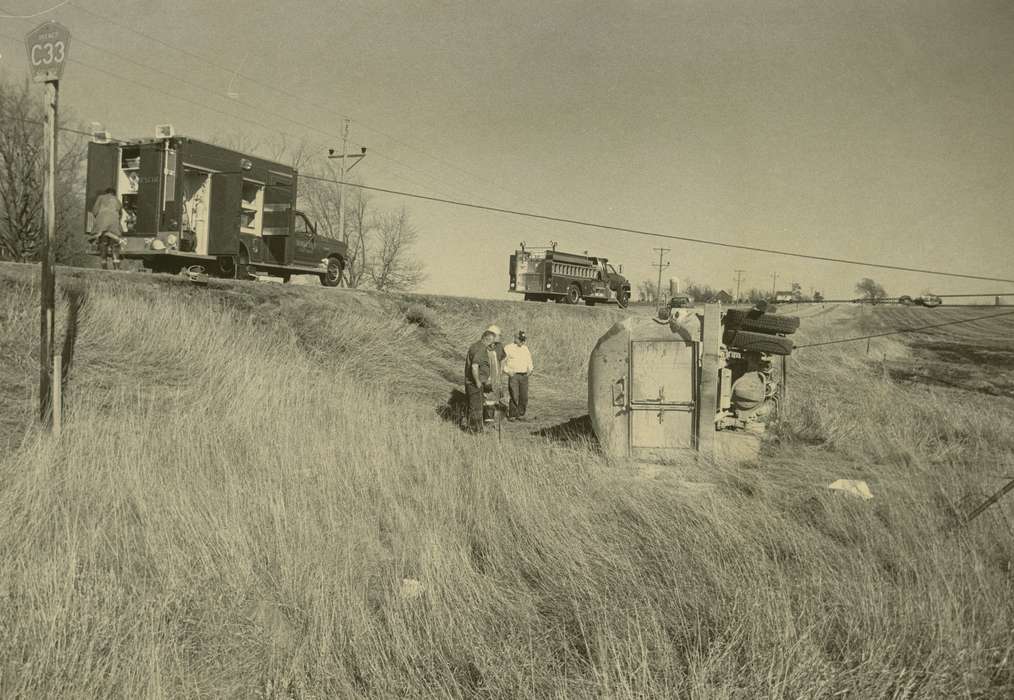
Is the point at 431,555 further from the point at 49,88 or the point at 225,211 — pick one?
the point at 225,211

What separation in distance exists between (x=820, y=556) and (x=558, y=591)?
1.98m

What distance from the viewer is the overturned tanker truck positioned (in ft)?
29.2

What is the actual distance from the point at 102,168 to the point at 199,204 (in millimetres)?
1845

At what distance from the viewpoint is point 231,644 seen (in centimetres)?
415

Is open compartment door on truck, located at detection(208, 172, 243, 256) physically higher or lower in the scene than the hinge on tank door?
higher

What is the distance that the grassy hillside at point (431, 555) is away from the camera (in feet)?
12.8

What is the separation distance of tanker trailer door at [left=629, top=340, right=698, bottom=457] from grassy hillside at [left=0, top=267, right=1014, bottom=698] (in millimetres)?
834

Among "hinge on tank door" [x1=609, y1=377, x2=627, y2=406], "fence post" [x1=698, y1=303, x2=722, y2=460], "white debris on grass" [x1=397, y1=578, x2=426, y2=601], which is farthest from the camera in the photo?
"hinge on tank door" [x1=609, y1=377, x2=627, y2=406]

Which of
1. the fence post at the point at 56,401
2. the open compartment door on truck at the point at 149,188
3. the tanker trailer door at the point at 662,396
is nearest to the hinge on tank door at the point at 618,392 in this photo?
the tanker trailer door at the point at 662,396

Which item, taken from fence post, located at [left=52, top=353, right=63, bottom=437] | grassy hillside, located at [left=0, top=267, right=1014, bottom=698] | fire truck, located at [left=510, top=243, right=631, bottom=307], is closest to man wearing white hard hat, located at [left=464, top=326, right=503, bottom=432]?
grassy hillside, located at [left=0, top=267, right=1014, bottom=698]

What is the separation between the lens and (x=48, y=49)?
6527 mm

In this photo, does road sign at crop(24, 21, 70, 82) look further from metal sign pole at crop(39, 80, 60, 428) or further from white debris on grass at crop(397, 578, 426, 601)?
white debris on grass at crop(397, 578, 426, 601)

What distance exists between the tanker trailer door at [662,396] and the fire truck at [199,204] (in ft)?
30.6

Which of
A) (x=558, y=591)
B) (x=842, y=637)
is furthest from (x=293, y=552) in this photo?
(x=842, y=637)
